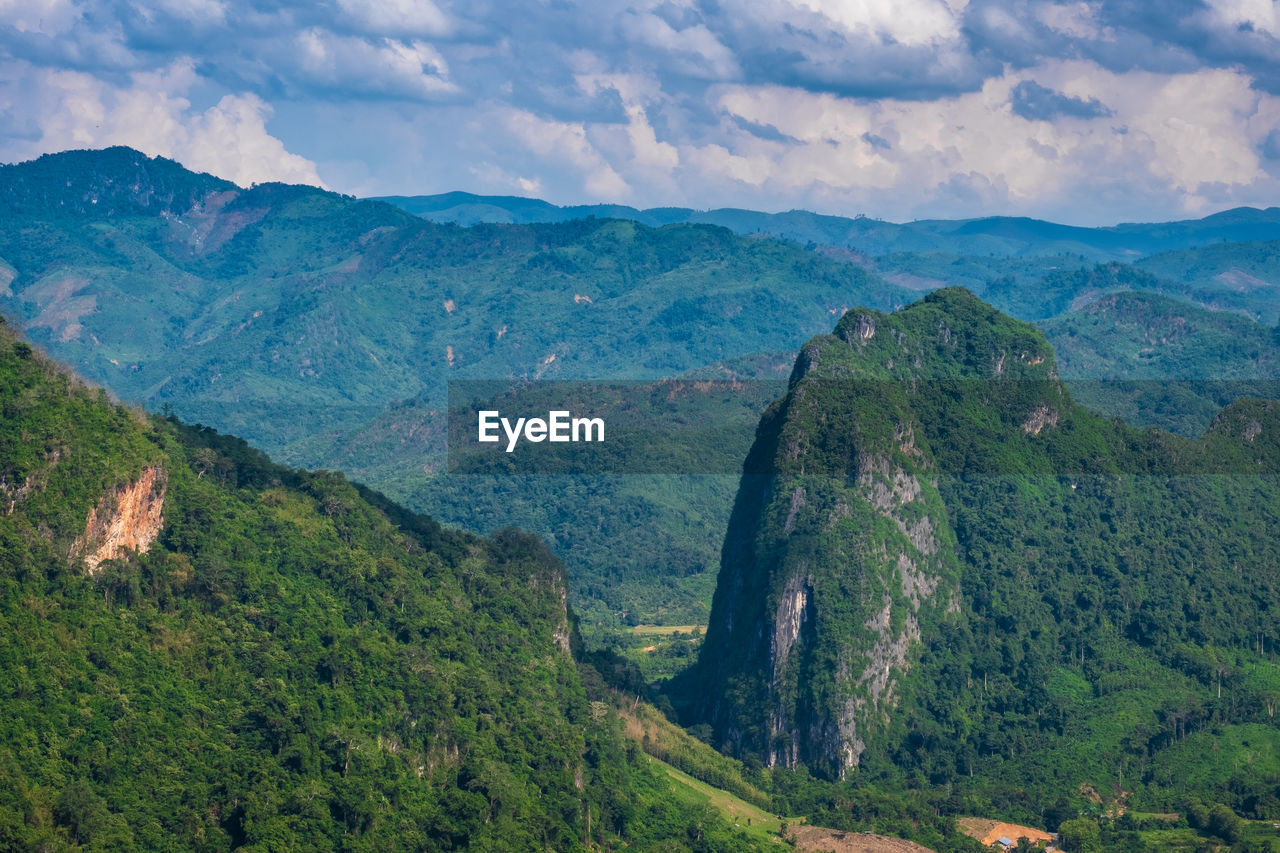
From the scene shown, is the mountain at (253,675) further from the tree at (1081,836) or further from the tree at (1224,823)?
the tree at (1224,823)

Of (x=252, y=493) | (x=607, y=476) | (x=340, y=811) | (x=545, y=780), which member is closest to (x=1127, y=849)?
(x=545, y=780)

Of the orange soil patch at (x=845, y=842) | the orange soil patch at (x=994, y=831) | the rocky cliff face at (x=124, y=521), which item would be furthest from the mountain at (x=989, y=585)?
the rocky cliff face at (x=124, y=521)

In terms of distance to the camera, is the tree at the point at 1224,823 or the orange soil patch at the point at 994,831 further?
the orange soil patch at the point at 994,831

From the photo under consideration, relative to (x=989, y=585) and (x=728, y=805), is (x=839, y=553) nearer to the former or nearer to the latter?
(x=989, y=585)

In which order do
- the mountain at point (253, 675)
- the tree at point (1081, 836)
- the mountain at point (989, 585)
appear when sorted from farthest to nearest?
the mountain at point (989, 585)
the tree at point (1081, 836)
the mountain at point (253, 675)

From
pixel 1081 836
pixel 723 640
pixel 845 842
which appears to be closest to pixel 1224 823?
pixel 1081 836

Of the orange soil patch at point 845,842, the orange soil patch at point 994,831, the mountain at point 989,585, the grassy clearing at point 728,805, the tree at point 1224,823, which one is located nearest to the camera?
the orange soil patch at point 845,842
